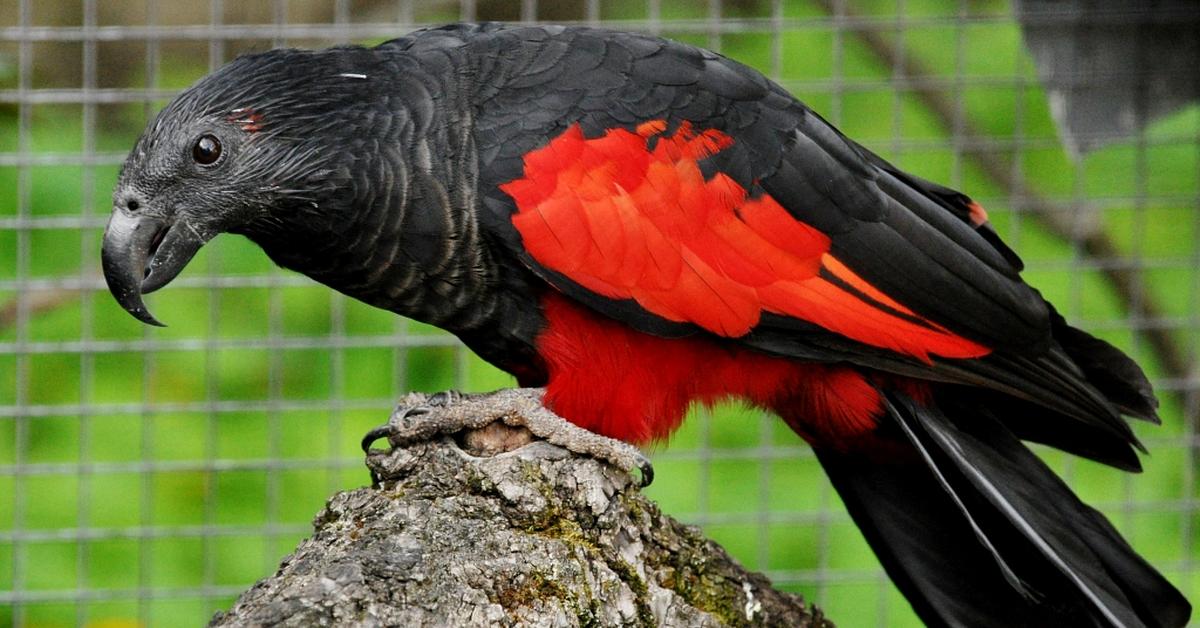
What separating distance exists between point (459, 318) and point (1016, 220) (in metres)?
2.80

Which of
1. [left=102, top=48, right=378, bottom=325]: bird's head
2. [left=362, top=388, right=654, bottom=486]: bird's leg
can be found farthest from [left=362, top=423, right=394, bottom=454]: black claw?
[left=102, top=48, right=378, bottom=325]: bird's head

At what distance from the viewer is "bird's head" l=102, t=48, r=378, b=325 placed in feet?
7.89

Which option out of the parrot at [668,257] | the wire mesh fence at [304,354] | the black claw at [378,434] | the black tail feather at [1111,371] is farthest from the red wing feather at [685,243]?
the wire mesh fence at [304,354]

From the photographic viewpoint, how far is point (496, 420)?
2490mm

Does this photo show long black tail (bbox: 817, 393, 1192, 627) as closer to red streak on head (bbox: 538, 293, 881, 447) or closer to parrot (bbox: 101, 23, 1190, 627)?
parrot (bbox: 101, 23, 1190, 627)

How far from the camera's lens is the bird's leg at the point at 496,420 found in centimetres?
241

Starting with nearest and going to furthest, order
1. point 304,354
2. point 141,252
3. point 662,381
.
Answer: point 141,252 < point 662,381 < point 304,354

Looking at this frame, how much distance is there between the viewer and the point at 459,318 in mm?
2613

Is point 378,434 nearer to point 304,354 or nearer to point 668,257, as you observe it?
point 668,257

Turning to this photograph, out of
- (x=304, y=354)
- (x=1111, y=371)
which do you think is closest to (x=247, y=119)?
(x=1111, y=371)

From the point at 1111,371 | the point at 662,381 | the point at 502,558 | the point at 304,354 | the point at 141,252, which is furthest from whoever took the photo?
the point at 304,354

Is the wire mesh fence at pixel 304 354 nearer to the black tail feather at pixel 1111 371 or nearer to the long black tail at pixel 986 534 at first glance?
the long black tail at pixel 986 534

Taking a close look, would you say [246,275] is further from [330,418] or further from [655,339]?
[655,339]

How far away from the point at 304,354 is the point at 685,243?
2.32 metres
